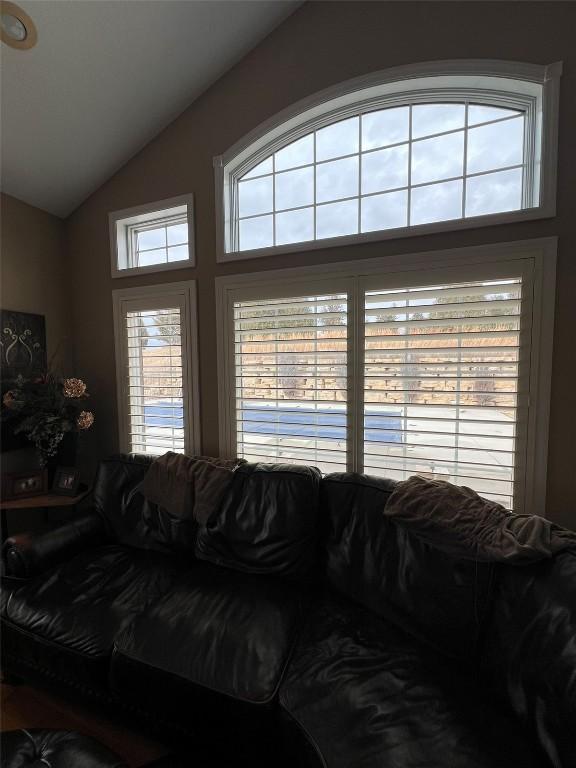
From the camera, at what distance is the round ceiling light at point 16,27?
3.91 feet

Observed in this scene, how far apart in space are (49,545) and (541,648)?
2114mm

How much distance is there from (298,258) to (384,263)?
1.65 ft

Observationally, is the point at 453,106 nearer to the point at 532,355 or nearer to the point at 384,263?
the point at 384,263

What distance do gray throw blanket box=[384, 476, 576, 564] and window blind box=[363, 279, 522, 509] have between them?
0.92 ft

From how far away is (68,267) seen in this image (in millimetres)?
2582

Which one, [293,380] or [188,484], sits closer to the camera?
[188,484]

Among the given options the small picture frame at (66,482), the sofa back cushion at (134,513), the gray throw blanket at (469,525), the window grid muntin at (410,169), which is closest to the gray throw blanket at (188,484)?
the sofa back cushion at (134,513)

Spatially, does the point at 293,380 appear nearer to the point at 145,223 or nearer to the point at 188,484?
the point at 188,484

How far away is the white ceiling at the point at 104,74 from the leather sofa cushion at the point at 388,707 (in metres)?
2.94

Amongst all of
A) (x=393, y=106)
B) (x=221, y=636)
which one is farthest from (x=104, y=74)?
(x=221, y=636)

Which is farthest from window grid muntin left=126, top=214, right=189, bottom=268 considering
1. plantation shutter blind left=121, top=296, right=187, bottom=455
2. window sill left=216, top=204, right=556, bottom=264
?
window sill left=216, top=204, right=556, bottom=264

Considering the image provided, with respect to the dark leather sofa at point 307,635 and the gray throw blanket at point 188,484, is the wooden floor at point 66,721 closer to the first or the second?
the dark leather sofa at point 307,635

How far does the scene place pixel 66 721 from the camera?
1.33 metres

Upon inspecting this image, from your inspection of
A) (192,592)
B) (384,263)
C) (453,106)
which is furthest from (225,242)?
(192,592)
